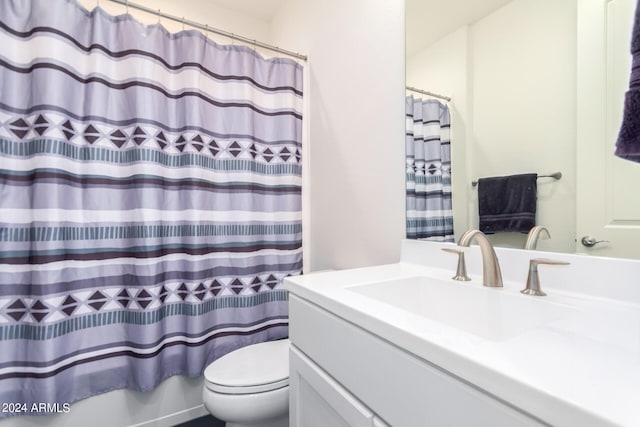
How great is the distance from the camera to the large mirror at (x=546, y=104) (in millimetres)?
690

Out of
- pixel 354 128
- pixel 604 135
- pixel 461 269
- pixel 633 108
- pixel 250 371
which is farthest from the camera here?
pixel 354 128

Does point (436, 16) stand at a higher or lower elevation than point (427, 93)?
higher

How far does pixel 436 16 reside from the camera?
1089 millimetres

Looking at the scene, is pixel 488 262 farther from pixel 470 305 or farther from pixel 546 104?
pixel 546 104

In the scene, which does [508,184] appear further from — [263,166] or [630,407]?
[263,166]

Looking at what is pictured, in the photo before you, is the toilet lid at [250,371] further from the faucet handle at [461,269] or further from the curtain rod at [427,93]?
the curtain rod at [427,93]

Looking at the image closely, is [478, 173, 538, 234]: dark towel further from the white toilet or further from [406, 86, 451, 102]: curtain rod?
the white toilet

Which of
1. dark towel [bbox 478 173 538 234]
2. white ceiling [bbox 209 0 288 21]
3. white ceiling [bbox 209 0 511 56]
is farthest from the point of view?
white ceiling [bbox 209 0 288 21]

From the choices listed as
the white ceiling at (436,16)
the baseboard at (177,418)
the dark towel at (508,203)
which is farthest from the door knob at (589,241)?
the baseboard at (177,418)

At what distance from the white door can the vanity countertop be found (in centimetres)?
7

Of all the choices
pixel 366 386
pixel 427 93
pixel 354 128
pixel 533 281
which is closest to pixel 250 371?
pixel 366 386

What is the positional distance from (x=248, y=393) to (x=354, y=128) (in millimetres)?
1222

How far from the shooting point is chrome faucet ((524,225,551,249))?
2.68 feet

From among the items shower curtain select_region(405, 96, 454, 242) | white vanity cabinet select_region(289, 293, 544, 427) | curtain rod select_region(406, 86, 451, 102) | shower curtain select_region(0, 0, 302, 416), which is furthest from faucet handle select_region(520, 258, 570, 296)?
shower curtain select_region(0, 0, 302, 416)
